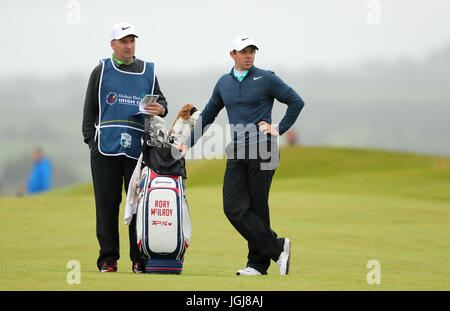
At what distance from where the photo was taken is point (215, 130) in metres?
9.19

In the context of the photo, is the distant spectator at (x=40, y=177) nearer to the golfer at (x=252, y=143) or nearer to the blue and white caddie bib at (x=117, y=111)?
the blue and white caddie bib at (x=117, y=111)

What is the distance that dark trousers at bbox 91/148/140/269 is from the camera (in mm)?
8672

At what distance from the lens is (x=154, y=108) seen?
849 cm

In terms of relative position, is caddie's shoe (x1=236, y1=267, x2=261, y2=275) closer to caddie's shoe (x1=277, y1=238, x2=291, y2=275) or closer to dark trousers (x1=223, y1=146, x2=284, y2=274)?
dark trousers (x1=223, y1=146, x2=284, y2=274)

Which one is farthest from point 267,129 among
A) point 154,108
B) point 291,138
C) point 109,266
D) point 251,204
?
point 291,138

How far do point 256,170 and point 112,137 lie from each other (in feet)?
4.71

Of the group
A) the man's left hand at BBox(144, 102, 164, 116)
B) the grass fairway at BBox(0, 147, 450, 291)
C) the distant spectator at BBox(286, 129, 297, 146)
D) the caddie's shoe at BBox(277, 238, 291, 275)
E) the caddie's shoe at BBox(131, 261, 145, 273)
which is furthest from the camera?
the distant spectator at BBox(286, 129, 297, 146)

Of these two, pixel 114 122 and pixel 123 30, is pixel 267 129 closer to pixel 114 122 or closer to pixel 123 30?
pixel 114 122

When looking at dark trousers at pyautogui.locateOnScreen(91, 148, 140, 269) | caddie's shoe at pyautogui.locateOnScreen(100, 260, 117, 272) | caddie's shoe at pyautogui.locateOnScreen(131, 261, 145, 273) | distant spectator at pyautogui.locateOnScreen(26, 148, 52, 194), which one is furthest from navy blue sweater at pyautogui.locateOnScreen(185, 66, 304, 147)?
distant spectator at pyautogui.locateOnScreen(26, 148, 52, 194)

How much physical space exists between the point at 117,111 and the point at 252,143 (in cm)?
138

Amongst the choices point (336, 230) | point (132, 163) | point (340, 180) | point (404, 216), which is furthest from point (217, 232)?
point (340, 180)

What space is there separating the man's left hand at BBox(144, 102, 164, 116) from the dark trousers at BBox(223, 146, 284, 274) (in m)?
0.84

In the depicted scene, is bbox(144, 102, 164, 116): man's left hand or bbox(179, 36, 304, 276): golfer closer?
bbox(179, 36, 304, 276): golfer
